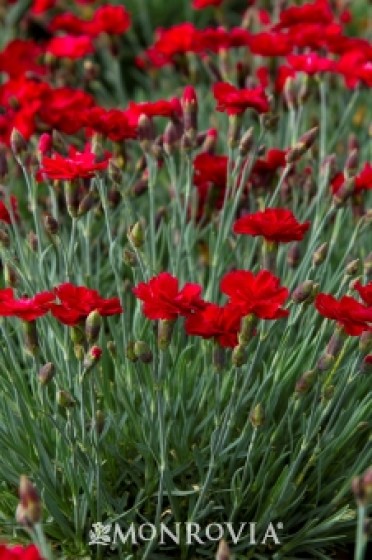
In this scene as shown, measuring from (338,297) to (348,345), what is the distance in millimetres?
109

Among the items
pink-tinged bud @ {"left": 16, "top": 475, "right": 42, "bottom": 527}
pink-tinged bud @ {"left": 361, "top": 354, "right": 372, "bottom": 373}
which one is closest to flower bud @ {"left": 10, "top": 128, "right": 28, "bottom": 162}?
pink-tinged bud @ {"left": 361, "top": 354, "right": 372, "bottom": 373}

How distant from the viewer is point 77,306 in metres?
1.59

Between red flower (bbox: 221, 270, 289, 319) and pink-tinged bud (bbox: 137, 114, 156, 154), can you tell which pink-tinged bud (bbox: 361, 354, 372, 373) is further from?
pink-tinged bud (bbox: 137, 114, 156, 154)

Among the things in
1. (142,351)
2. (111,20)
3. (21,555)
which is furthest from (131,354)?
(111,20)

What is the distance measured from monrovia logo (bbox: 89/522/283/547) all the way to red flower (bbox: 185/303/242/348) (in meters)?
0.40

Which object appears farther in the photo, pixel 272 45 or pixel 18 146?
pixel 272 45

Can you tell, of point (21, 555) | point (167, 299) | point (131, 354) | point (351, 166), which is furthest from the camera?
point (351, 166)

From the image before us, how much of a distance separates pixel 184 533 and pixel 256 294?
51 cm

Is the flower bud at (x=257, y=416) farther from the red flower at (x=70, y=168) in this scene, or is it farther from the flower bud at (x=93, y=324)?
the red flower at (x=70, y=168)

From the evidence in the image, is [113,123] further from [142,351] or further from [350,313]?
[350,313]

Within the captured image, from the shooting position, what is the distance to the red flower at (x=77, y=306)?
158cm

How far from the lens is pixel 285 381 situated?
192 cm

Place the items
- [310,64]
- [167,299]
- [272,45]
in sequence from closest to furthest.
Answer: [167,299] < [310,64] < [272,45]

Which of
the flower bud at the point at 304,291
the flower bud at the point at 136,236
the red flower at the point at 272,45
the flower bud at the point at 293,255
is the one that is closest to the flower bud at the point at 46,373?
the flower bud at the point at 136,236
